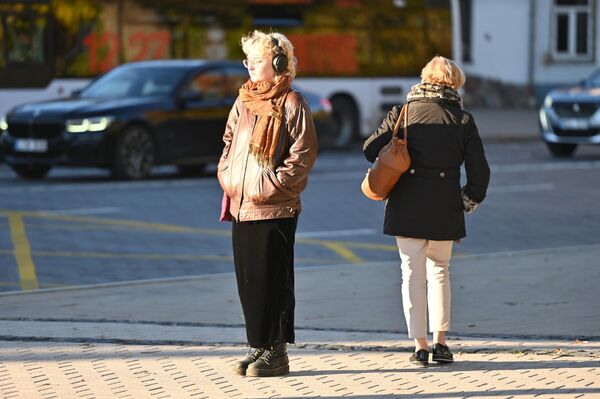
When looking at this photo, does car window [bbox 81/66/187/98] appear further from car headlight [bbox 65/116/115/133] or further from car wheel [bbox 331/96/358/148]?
car wheel [bbox 331/96/358/148]

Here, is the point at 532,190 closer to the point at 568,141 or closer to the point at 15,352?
the point at 568,141

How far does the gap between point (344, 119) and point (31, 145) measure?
977 cm

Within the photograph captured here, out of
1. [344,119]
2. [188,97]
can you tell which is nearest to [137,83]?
[188,97]

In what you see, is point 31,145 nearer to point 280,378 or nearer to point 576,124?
point 576,124

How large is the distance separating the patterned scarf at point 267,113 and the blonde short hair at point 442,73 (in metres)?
0.73

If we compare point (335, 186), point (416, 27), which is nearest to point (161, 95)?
point (335, 186)

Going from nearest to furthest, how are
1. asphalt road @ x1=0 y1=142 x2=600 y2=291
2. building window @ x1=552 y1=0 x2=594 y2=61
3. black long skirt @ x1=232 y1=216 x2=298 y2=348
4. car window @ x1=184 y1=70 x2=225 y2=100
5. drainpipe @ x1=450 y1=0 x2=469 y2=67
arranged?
black long skirt @ x1=232 y1=216 x2=298 y2=348 → asphalt road @ x1=0 y1=142 x2=600 y2=291 → car window @ x1=184 y1=70 x2=225 y2=100 → drainpipe @ x1=450 y1=0 x2=469 y2=67 → building window @ x1=552 y1=0 x2=594 y2=61

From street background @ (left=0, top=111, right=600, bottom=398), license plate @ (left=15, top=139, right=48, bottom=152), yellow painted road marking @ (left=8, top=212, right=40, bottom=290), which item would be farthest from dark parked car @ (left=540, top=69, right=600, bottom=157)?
yellow painted road marking @ (left=8, top=212, right=40, bottom=290)

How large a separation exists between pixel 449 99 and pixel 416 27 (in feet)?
73.1

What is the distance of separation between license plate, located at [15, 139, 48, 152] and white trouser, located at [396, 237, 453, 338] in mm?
12685

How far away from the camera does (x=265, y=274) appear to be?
7059 mm

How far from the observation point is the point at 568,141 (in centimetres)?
2423

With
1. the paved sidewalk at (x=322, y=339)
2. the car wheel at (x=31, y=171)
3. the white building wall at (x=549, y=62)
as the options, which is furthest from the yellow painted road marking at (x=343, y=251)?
the white building wall at (x=549, y=62)

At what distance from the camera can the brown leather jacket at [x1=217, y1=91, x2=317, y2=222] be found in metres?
6.93
